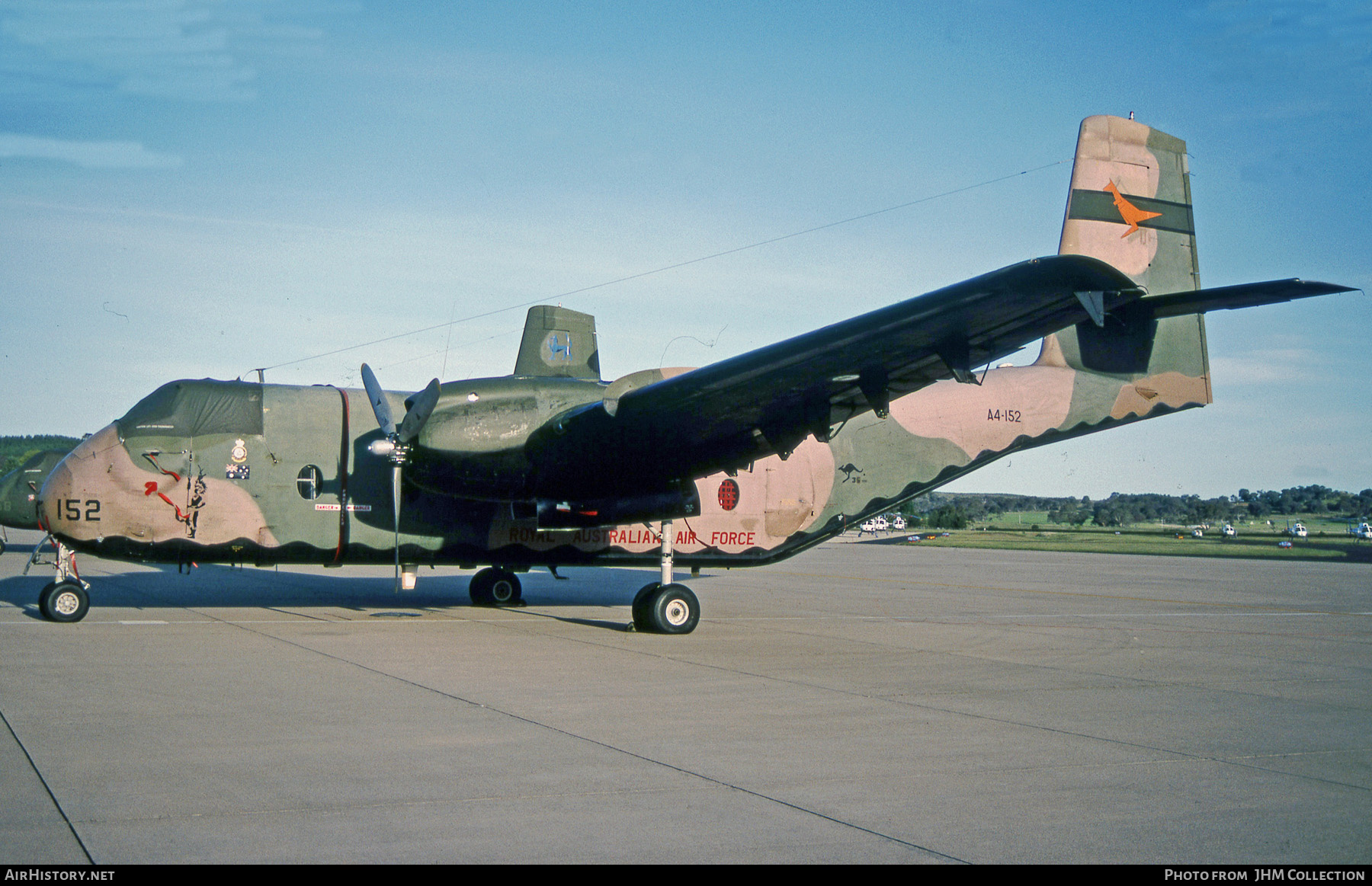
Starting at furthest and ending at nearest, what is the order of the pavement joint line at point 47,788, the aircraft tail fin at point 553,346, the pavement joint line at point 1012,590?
the pavement joint line at point 1012,590, the aircraft tail fin at point 553,346, the pavement joint line at point 47,788

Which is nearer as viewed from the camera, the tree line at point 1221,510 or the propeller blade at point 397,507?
the propeller blade at point 397,507

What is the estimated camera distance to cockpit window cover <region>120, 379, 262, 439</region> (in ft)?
42.8

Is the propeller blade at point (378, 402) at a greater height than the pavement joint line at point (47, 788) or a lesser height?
greater

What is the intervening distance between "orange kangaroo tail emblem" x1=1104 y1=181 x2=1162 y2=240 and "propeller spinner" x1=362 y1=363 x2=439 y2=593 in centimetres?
1086

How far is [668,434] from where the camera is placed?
12234mm

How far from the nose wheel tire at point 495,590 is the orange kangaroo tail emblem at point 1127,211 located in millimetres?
11319

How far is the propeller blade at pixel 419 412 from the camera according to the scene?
11.9 metres

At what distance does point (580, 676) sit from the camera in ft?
31.3

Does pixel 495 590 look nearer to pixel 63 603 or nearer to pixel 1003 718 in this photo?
pixel 63 603

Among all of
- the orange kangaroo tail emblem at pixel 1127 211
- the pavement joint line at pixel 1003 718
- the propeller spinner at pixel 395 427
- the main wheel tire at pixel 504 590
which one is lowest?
the pavement joint line at pixel 1003 718

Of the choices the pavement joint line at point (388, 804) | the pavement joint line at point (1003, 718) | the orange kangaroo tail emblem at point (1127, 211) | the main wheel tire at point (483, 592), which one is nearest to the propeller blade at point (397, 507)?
the pavement joint line at point (1003, 718)

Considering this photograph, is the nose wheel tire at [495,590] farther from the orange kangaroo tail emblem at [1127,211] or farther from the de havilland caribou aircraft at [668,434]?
the orange kangaroo tail emblem at [1127,211]
